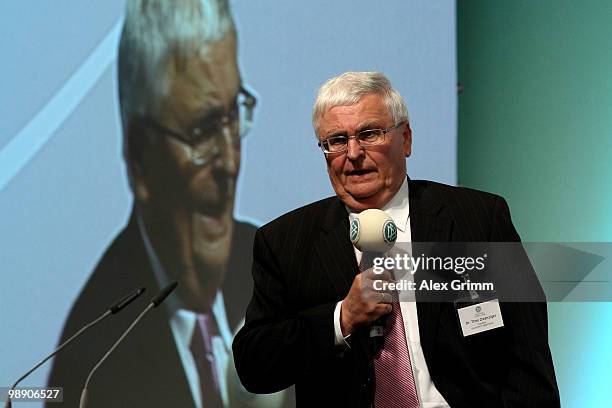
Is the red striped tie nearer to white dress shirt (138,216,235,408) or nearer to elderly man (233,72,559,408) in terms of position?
elderly man (233,72,559,408)

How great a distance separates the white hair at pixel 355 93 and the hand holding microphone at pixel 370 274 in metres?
0.40

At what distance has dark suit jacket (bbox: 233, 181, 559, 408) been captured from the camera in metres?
2.20

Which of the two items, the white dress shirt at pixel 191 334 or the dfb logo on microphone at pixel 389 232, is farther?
the white dress shirt at pixel 191 334

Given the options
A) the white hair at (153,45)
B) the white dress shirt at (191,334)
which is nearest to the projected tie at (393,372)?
the white dress shirt at (191,334)

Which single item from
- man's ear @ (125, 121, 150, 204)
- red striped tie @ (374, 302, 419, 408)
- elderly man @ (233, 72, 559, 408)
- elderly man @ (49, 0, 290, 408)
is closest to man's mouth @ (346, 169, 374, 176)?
elderly man @ (233, 72, 559, 408)

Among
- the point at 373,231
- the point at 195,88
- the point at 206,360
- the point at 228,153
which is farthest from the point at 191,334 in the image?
the point at 373,231

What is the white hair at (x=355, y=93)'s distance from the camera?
7.66ft

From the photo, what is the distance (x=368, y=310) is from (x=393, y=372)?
0.25 metres

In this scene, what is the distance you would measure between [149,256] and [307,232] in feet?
4.88

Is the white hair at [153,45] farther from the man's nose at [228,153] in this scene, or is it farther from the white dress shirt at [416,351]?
the white dress shirt at [416,351]

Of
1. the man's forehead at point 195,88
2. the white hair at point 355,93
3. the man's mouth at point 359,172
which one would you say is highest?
the man's forehead at point 195,88

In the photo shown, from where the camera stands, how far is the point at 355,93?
7.65 feet

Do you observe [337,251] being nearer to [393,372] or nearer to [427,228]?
[427,228]

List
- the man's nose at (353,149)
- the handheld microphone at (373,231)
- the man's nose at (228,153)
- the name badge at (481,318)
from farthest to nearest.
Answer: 1. the man's nose at (228,153)
2. the man's nose at (353,149)
3. the name badge at (481,318)
4. the handheld microphone at (373,231)
